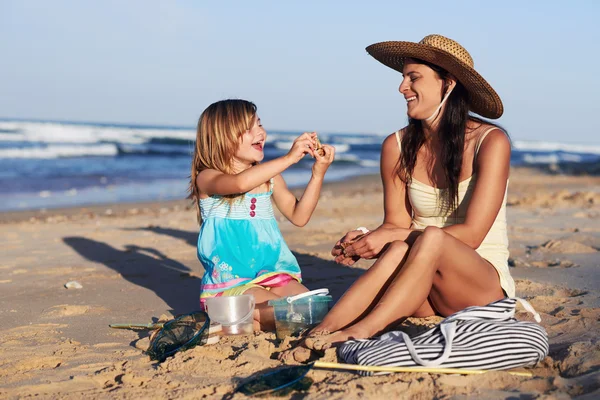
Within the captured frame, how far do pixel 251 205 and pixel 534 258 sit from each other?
2754 millimetres

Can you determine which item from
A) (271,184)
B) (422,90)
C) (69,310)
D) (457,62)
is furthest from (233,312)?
(457,62)

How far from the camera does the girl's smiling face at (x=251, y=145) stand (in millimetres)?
4121

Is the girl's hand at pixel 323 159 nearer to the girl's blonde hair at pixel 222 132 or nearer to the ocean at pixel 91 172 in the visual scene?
the girl's blonde hair at pixel 222 132

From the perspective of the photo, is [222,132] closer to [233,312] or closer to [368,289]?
[233,312]

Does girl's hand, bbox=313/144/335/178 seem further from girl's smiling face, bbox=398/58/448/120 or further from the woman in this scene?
girl's smiling face, bbox=398/58/448/120

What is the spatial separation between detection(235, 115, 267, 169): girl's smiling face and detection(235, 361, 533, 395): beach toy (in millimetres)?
1571

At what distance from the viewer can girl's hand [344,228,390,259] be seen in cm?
355

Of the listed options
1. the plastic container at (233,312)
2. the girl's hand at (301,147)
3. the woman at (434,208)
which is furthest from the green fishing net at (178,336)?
the girl's hand at (301,147)

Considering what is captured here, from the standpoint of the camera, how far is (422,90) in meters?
3.82

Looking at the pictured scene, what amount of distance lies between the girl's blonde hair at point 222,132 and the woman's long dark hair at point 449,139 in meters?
0.93

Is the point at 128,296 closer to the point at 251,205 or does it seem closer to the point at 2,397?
the point at 251,205

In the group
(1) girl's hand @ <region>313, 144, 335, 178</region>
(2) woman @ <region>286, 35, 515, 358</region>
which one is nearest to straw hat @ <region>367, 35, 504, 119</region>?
(2) woman @ <region>286, 35, 515, 358</region>

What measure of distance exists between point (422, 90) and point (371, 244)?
911 mm

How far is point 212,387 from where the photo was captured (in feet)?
9.23
